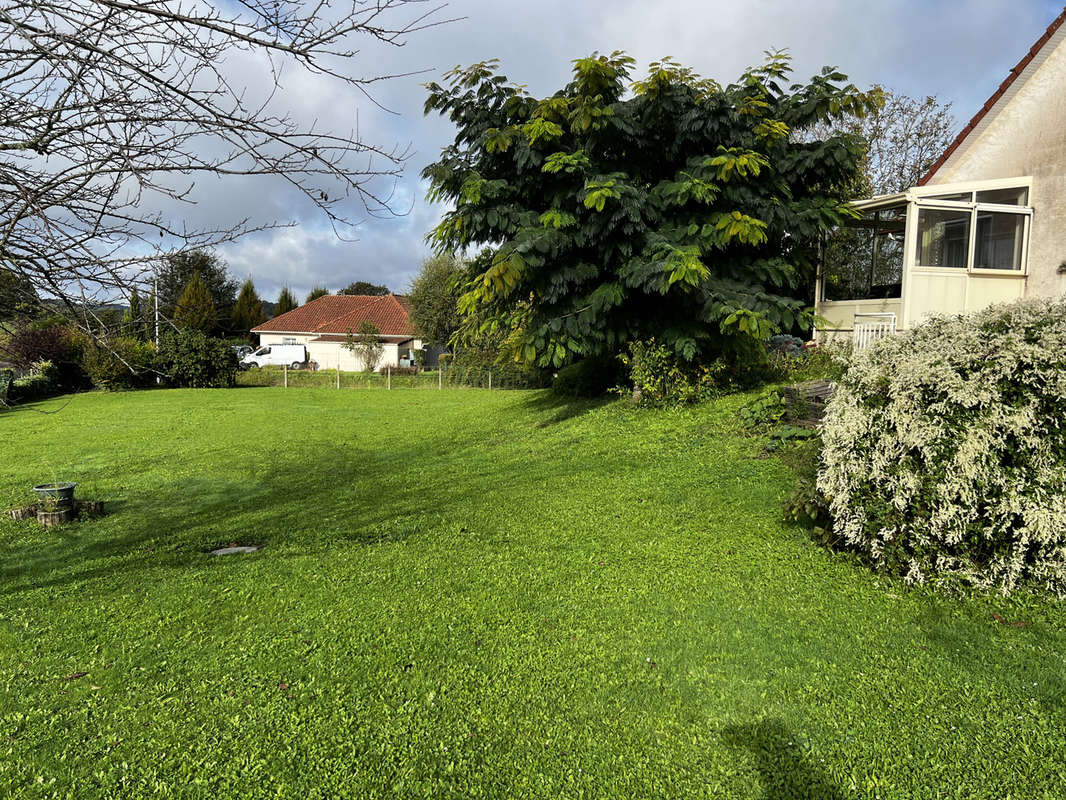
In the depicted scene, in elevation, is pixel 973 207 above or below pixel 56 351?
above

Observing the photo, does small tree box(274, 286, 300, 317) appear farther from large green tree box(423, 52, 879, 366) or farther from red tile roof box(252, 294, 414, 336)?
large green tree box(423, 52, 879, 366)

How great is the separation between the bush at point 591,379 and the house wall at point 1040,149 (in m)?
8.63

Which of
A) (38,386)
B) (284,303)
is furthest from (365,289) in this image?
(38,386)

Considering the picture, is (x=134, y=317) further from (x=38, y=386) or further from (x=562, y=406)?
(x=38, y=386)

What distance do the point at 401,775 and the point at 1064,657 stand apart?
11.9 feet

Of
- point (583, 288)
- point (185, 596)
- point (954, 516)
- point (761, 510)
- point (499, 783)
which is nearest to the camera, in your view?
point (499, 783)

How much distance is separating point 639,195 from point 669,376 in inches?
134

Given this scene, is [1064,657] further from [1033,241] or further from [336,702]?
[1033,241]

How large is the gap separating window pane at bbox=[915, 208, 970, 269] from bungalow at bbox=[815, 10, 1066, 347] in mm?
21

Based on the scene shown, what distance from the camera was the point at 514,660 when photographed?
364cm

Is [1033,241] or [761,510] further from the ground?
[1033,241]

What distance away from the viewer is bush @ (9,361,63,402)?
21.4 metres

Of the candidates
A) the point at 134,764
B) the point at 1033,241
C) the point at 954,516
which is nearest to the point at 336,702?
the point at 134,764

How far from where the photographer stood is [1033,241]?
12.1 m
